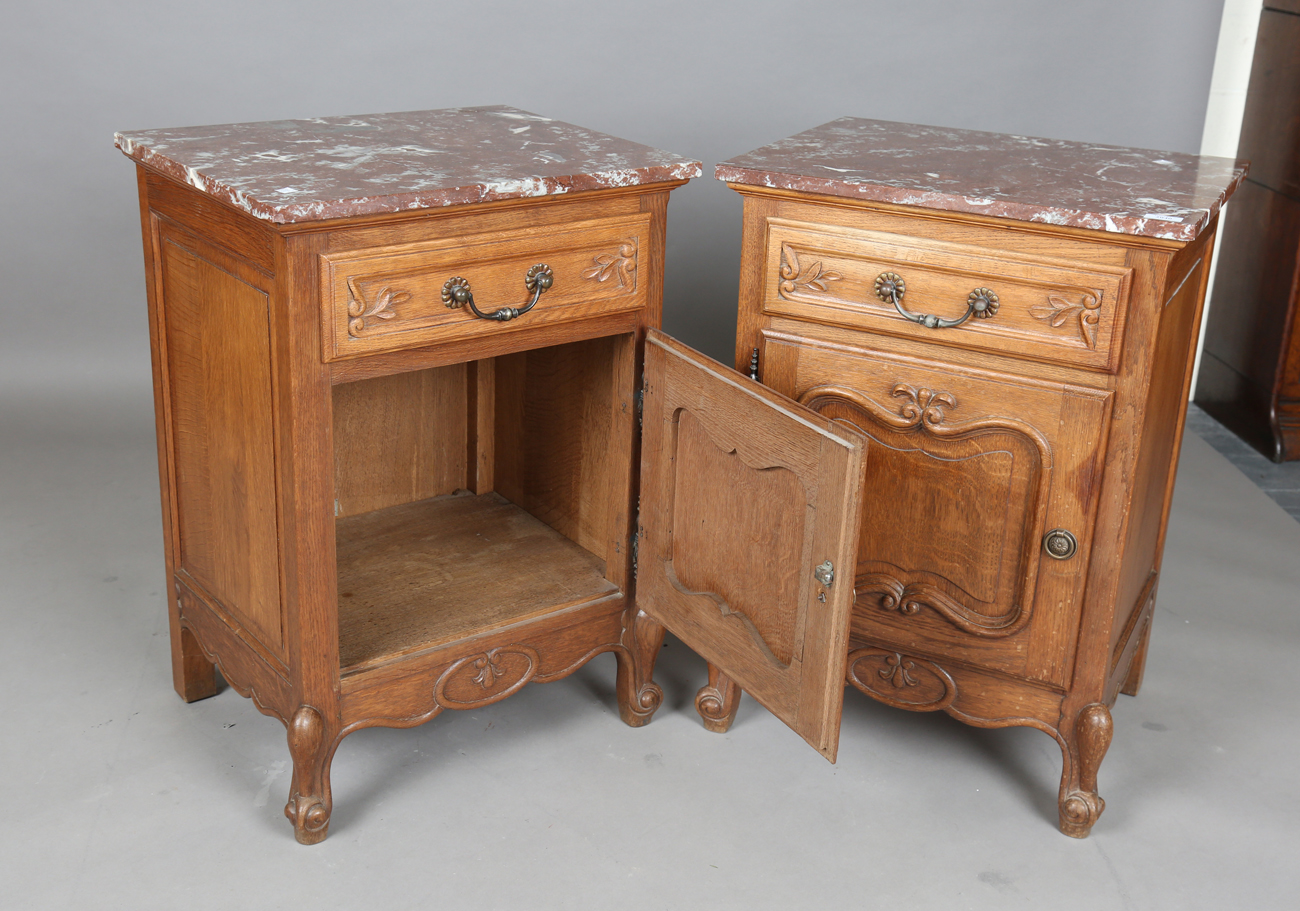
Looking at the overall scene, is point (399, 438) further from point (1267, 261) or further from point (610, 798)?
point (1267, 261)

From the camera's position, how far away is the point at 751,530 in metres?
1.99

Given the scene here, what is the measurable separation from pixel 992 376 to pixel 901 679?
1.79ft

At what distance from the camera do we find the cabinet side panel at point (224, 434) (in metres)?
1.93

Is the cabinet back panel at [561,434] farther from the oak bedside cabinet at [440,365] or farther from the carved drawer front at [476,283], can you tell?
the carved drawer front at [476,283]

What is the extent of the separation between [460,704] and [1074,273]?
1.15 metres

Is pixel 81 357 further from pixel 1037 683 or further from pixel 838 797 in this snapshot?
pixel 1037 683

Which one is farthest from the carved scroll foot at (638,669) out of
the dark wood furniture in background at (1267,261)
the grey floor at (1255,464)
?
the dark wood furniture in background at (1267,261)

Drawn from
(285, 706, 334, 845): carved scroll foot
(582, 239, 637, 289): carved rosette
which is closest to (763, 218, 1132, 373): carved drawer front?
(582, 239, 637, 289): carved rosette

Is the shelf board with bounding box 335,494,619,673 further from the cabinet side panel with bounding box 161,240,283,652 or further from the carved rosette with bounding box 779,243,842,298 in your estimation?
the carved rosette with bounding box 779,243,842,298

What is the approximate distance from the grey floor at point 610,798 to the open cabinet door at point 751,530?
269 millimetres

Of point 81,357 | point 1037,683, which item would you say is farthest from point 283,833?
point 81,357

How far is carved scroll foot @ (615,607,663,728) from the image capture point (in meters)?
2.32

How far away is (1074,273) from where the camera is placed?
1.91m

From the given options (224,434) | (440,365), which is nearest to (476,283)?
(440,365)
